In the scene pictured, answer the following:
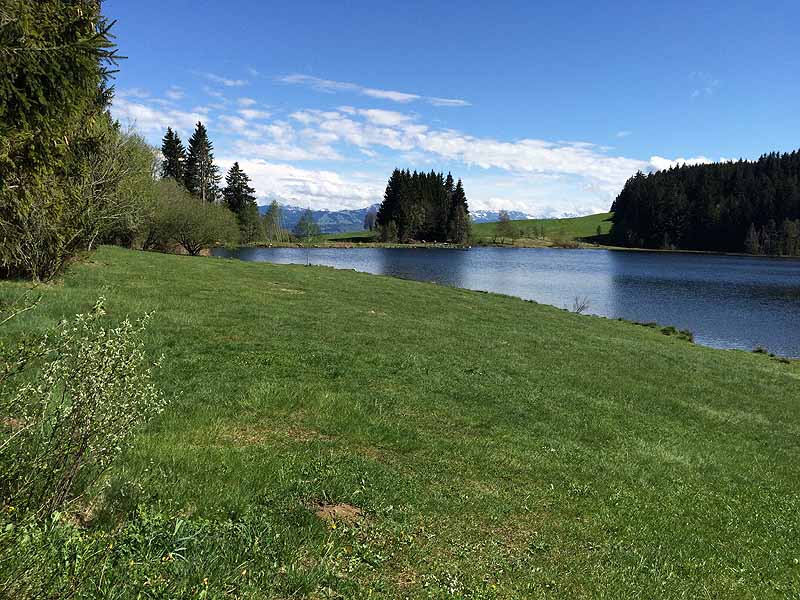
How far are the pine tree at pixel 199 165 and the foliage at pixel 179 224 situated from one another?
1220 inches

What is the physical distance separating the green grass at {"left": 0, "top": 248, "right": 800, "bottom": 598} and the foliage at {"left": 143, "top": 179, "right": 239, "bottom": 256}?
46740mm

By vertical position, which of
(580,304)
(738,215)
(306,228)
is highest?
(738,215)

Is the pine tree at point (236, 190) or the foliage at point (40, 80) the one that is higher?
the pine tree at point (236, 190)

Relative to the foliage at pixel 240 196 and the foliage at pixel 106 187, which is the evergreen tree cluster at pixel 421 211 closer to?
the foliage at pixel 240 196

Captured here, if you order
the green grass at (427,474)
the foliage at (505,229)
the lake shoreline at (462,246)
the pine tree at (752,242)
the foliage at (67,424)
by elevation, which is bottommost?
the green grass at (427,474)

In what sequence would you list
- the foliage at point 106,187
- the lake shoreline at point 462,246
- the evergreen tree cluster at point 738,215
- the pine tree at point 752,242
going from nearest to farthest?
the foliage at point 106,187 < the lake shoreline at point 462,246 < the pine tree at point 752,242 < the evergreen tree cluster at point 738,215

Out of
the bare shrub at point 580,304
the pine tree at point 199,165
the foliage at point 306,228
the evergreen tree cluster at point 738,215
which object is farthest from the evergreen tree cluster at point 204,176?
the evergreen tree cluster at point 738,215

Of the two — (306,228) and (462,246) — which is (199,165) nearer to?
(306,228)

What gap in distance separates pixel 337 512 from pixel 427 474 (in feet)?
6.24

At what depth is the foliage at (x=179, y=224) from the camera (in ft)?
199

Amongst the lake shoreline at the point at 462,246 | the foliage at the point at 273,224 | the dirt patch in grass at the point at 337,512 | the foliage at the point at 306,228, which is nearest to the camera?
the dirt patch in grass at the point at 337,512

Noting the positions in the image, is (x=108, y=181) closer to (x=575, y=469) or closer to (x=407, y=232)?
(x=575, y=469)

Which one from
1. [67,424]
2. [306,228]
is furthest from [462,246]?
[67,424]

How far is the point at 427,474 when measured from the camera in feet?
24.2
